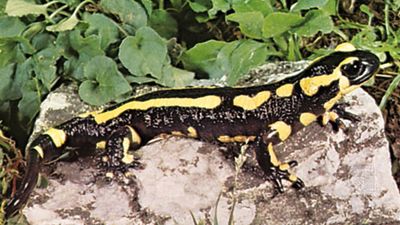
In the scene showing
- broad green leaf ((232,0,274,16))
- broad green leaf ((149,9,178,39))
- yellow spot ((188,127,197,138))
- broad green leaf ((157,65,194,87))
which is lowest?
yellow spot ((188,127,197,138))

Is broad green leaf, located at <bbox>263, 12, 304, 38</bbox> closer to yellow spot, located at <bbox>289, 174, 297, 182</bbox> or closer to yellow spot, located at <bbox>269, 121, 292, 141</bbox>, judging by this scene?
yellow spot, located at <bbox>269, 121, 292, 141</bbox>

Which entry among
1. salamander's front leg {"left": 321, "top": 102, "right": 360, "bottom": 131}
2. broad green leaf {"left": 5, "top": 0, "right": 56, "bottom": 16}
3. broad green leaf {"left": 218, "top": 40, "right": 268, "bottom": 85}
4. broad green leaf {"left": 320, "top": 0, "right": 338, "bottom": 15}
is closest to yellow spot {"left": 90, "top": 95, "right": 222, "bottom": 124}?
broad green leaf {"left": 218, "top": 40, "right": 268, "bottom": 85}

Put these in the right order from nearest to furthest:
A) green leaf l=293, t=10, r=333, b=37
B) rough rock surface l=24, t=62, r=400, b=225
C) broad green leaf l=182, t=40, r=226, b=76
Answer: rough rock surface l=24, t=62, r=400, b=225
green leaf l=293, t=10, r=333, b=37
broad green leaf l=182, t=40, r=226, b=76

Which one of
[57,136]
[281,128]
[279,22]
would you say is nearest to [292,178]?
[281,128]

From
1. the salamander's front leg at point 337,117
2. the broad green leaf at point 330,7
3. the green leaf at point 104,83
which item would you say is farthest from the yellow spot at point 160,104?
the broad green leaf at point 330,7

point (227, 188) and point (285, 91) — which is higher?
point (285, 91)

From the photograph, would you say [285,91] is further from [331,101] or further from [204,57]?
[204,57]

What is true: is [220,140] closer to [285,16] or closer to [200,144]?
[200,144]
